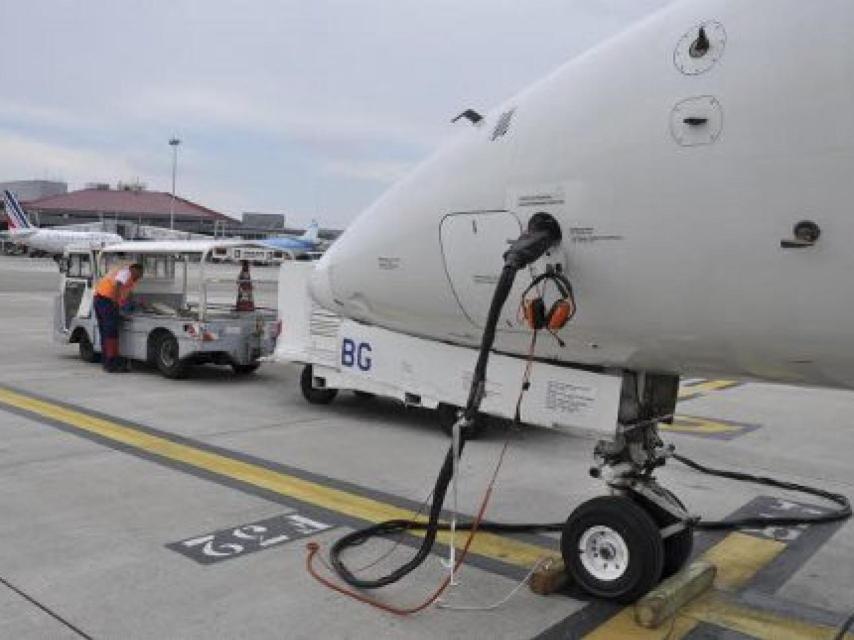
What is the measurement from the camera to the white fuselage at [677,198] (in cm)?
323

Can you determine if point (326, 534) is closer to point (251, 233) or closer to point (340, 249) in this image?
point (340, 249)

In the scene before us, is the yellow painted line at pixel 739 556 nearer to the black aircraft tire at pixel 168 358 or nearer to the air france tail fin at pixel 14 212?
the black aircraft tire at pixel 168 358

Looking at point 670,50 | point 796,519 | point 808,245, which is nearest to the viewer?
point 808,245

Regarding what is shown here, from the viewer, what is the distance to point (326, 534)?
5.64m

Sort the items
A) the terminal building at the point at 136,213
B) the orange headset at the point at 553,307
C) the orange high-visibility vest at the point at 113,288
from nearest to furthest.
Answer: the orange headset at the point at 553,307, the orange high-visibility vest at the point at 113,288, the terminal building at the point at 136,213

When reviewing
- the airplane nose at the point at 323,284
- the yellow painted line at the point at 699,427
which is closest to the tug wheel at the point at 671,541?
the airplane nose at the point at 323,284

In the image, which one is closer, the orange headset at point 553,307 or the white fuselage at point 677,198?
the white fuselage at point 677,198

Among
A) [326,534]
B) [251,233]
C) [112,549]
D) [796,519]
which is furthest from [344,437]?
[251,233]

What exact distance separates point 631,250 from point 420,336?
1.51 m

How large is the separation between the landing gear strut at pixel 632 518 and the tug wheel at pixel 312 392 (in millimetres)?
5881

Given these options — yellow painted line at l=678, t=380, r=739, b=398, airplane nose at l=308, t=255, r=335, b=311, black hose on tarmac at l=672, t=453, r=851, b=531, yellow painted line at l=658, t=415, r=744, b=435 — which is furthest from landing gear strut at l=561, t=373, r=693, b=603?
yellow painted line at l=678, t=380, r=739, b=398

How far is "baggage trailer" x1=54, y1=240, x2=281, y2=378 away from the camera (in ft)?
38.2

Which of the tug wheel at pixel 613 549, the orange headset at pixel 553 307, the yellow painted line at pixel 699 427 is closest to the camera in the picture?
the orange headset at pixel 553 307

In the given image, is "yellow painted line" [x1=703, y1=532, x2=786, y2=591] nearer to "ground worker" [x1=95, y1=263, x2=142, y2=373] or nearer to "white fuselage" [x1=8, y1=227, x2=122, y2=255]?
"ground worker" [x1=95, y1=263, x2=142, y2=373]
